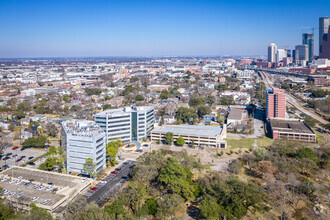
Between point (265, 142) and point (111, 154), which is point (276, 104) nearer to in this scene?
point (265, 142)

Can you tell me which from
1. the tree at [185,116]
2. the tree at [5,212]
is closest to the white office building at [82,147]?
the tree at [5,212]

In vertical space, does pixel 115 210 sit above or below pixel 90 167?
below

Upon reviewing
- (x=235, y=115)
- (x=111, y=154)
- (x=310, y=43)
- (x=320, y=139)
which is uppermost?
(x=310, y=43)

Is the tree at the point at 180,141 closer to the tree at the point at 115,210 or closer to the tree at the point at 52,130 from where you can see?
the tree at the point at 115,210

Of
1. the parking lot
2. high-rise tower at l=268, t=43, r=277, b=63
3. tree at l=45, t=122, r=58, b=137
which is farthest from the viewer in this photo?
high-rise tower at l=268, t=43, r=277, b=63

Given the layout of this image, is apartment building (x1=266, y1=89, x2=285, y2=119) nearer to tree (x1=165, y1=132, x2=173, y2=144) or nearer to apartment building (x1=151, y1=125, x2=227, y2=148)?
apartment building (x1=151, y1=125, x2=227, y2=148)

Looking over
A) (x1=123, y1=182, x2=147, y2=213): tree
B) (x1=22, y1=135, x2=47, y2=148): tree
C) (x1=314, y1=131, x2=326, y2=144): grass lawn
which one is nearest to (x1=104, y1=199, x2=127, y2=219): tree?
(x1=123, y1=182, x2=147, y2=213): tree

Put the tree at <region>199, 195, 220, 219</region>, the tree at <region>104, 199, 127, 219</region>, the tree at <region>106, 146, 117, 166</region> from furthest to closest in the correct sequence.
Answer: the tree at <region>106, 146, 117, 166</region> < the tree at <region>199, 195, 220, 219</region> < the tree at <region>104, 199, 127, 219</region>

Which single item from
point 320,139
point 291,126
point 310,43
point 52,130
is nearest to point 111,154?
point 52,130
